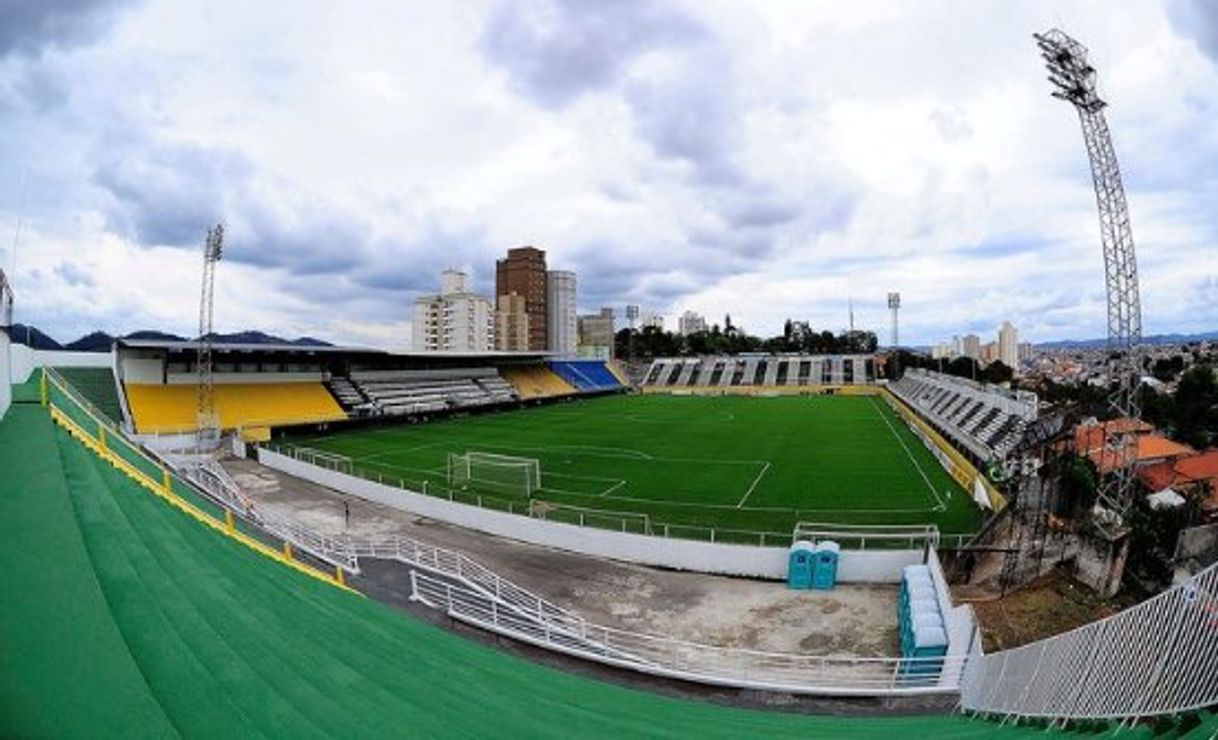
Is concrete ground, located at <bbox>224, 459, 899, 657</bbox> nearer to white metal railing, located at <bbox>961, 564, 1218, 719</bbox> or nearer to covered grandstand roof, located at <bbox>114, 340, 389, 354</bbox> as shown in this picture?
white metal railing, located at <bbox>961, 564, 1218, 719</bbox>

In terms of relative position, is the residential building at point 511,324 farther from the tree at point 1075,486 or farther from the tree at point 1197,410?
the tree at point 1075,486

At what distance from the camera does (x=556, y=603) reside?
50.7ft

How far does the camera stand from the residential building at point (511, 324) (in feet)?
486

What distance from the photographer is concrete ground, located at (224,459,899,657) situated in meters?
13.7

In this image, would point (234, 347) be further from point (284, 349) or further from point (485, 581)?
point (485, 581)

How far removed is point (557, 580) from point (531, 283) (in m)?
157

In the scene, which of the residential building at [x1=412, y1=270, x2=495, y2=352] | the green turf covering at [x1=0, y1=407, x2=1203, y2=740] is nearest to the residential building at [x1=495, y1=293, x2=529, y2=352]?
the residential building at [x1=412, y1=270, x2=495, y2=352]

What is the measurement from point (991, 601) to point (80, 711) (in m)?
15.2

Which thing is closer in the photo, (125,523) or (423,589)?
(125,523)

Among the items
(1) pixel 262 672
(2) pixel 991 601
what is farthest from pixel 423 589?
(2) pixel 991 601

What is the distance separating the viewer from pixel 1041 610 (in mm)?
13781

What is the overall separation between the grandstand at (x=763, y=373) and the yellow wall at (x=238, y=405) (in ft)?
158

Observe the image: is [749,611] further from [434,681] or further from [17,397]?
[17,397]

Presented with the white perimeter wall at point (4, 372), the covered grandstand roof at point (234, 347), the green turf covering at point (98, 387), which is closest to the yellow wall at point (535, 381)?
the covered grandstand roof at point (234, 347)
